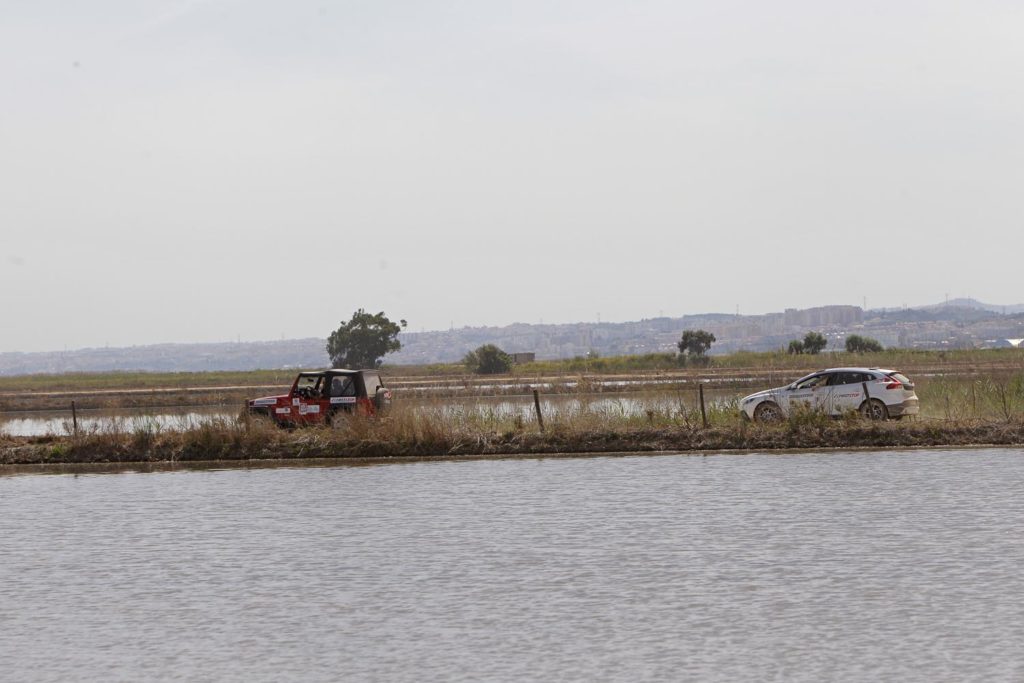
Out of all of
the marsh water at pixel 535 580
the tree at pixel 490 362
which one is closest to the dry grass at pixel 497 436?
the marsh water at pixel 535 580

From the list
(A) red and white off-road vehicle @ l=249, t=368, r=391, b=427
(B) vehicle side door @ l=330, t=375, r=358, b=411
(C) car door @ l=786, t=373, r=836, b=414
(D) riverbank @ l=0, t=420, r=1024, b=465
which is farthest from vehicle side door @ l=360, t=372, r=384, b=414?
(C) car door @ l=786, t=373, r=836, b=414

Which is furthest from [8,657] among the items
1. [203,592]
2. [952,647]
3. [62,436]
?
[62,436]

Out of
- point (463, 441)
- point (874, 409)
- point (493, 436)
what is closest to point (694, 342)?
point (874, 409)

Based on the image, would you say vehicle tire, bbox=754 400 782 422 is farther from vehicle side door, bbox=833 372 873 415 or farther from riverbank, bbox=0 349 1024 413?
riverbank, bbox=0 349 1024 413

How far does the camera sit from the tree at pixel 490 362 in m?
95.4

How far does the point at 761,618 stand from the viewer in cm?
1320

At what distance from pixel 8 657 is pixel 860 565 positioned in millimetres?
9232

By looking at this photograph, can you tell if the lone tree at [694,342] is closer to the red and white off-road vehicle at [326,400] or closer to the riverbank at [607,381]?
the riverbank at [607,381]

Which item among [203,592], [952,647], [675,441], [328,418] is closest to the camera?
[952,647]

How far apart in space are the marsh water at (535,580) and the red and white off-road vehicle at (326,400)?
8632 mm

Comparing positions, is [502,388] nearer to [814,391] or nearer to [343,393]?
[343,393]

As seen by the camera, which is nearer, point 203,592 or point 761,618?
point 761,618

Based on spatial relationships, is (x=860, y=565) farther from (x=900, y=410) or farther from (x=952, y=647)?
(x=900, y=410)

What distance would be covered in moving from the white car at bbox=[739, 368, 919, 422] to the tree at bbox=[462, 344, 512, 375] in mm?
60635
